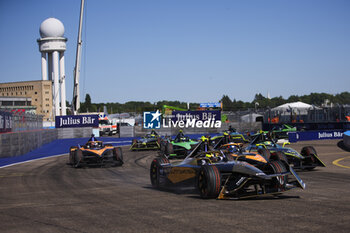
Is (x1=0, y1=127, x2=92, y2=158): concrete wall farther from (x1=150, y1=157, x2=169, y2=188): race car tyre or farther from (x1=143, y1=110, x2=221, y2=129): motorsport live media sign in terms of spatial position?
(x1=150, y1=157, x2=169, y2=188): race car tyre

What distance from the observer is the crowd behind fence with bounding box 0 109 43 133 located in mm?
23031

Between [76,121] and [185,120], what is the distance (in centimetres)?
1193

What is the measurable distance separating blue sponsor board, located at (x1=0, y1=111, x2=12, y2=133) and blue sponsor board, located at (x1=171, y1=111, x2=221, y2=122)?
2142 centimetres

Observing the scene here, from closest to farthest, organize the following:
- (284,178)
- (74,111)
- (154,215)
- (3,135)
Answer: (154,215) → (284,178) → (3,135) → (74,111)

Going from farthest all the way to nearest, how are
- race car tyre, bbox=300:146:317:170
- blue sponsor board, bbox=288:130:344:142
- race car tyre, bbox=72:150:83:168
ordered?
blue sponsor board, bbox=288:130:344:142 < race car tyre, bbox=72:150:83:168 < race car tyre, bbox=300:146:317:170

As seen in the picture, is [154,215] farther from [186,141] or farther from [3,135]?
[3,135]

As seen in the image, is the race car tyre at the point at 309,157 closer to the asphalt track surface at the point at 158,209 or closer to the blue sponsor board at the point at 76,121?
the asphalt track surface at the point at 158,209

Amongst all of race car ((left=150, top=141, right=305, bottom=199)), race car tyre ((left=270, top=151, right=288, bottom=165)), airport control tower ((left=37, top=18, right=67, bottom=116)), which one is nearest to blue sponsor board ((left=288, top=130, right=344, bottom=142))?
race car tyre ((left=270, top=151, right=288, bottom=165))

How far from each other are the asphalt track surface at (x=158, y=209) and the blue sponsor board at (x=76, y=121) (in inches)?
1357

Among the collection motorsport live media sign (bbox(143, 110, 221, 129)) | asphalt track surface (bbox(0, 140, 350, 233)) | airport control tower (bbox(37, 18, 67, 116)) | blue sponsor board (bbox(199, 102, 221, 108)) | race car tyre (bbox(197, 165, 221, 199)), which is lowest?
asphalt track surface (bbox(0, 140, 350, 233))

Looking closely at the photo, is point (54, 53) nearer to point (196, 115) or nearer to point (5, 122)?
point (196, 115)

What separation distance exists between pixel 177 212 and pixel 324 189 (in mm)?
4235

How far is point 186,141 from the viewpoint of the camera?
2314 cm

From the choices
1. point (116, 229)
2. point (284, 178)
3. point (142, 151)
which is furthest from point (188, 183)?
point (142, 151)
